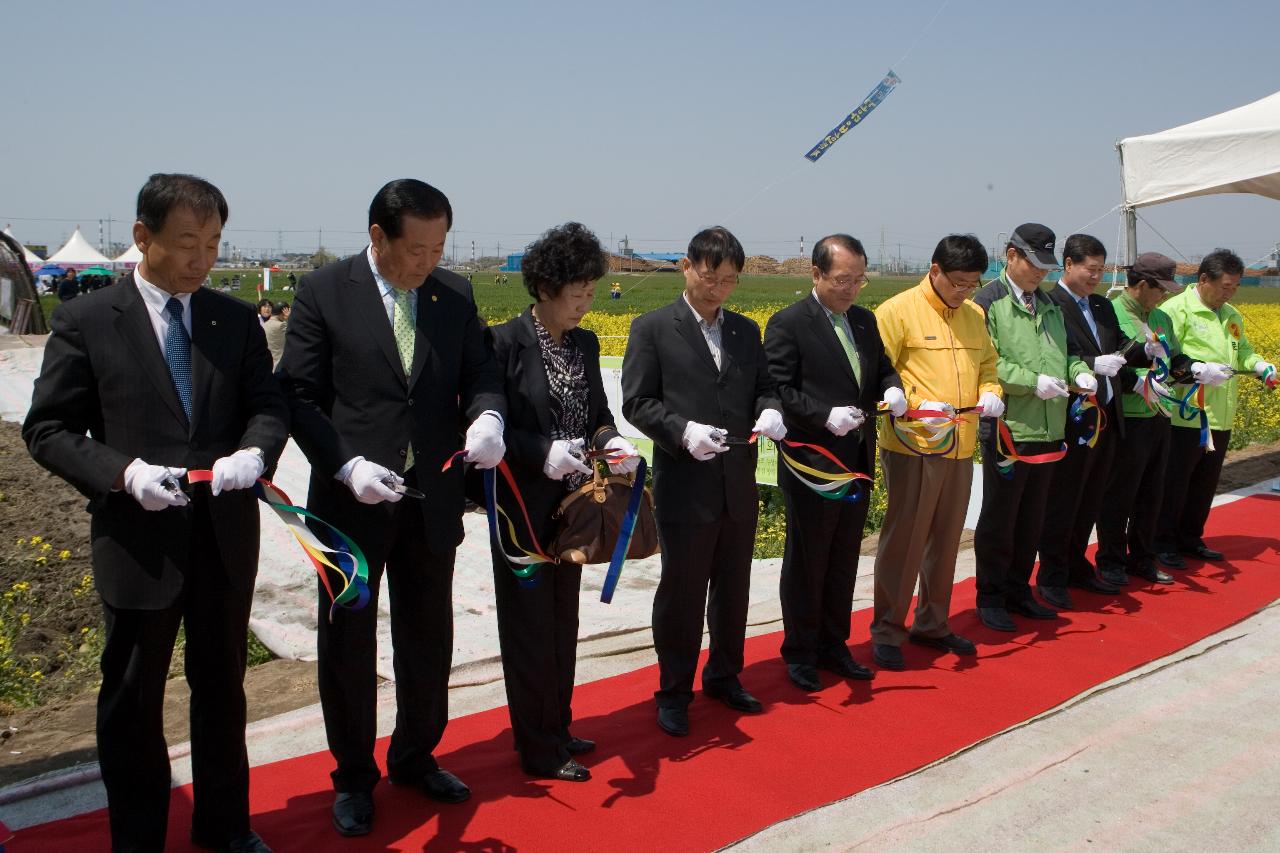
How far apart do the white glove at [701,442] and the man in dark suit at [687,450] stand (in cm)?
9

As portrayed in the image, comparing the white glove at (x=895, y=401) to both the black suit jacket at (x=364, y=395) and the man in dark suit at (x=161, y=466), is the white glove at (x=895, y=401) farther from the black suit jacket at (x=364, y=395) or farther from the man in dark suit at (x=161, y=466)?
the man in dark suit at (x=161, y=466)

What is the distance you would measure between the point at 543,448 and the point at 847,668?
1.72m

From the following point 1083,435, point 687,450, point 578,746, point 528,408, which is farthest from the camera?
point 1083,435

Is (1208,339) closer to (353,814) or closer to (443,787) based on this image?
(443,787)

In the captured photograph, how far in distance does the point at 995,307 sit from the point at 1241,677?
5.83ft

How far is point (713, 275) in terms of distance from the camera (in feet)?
12.0

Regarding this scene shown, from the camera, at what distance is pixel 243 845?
2.74 metres

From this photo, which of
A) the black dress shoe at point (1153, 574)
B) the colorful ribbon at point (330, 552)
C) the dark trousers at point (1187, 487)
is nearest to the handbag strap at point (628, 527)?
the colorful ribbon at point (330, 552)

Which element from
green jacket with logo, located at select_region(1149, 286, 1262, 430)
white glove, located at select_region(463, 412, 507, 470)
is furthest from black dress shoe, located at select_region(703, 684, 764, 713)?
green jacket with logo, located at select_region(1149, 286, 1262, 430)

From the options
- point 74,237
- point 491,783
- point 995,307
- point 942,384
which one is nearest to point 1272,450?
point 995,307

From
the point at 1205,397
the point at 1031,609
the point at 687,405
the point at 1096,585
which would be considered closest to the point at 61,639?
the point at 687,405

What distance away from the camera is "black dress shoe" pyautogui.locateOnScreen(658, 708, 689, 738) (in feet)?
11.8

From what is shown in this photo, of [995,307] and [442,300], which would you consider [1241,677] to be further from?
[442,300]

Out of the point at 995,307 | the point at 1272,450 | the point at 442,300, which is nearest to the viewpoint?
the point at 442,300
